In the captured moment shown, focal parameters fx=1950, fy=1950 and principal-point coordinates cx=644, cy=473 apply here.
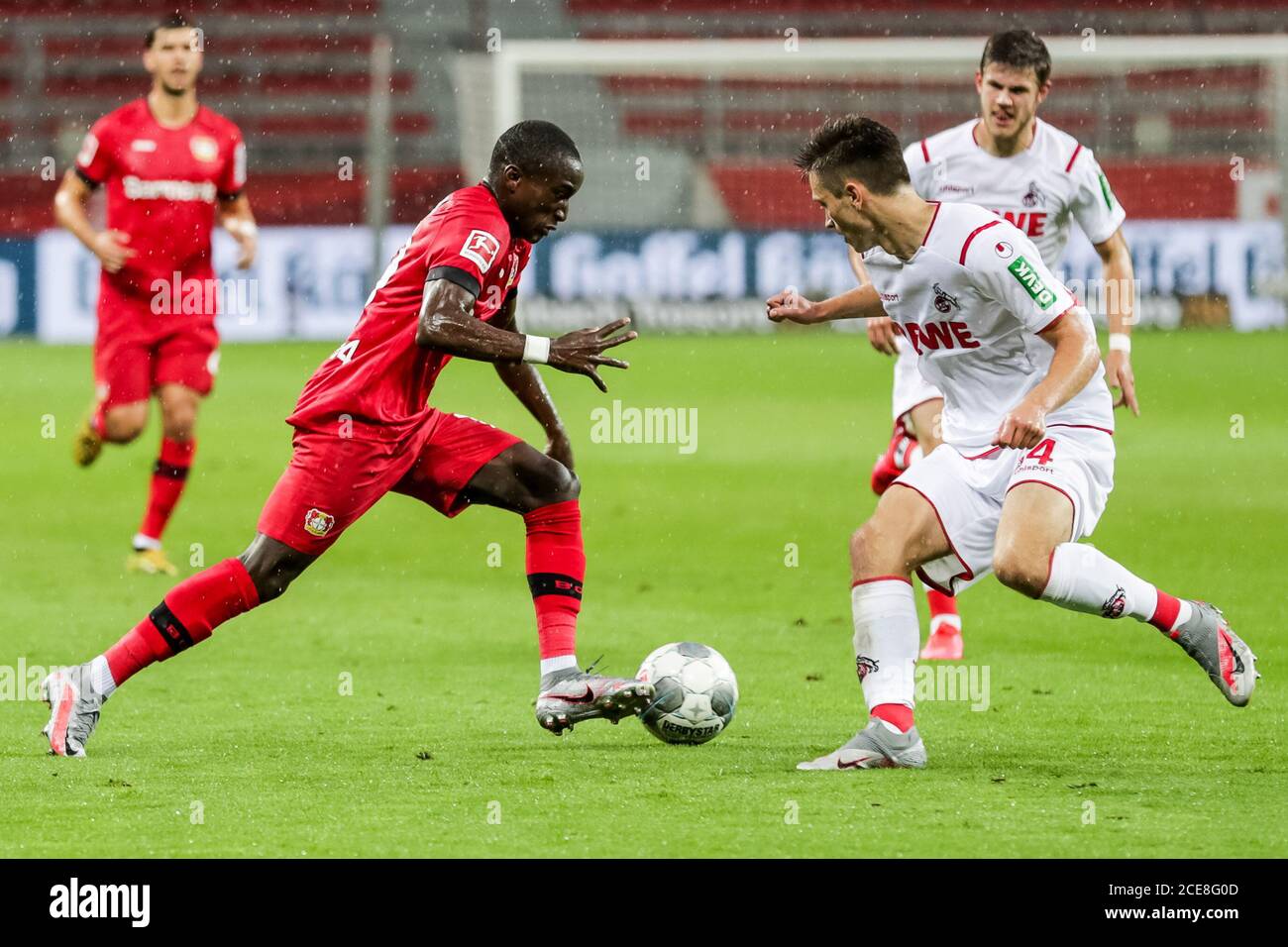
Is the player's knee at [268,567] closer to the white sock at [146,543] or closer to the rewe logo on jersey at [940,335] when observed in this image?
the rewe logo on jersey at [940,335]

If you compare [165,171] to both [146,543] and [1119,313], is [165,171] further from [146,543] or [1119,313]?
[1119,313]

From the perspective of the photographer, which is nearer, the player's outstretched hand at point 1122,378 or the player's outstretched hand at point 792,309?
the player's outstretched hand at point 792,309

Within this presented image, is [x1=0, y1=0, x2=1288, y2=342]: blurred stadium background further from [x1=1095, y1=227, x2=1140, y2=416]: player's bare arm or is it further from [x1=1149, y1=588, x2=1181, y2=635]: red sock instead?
[x1=1149, y1=588, x2=1181, y2=635]: red sock

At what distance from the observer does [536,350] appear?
5.19m

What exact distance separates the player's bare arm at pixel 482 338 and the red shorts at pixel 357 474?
518 millimetres

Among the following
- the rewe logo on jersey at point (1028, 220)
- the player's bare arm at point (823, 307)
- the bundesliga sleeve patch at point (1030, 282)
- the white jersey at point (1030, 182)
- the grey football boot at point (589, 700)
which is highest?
the white jersey at point (1030, 182)

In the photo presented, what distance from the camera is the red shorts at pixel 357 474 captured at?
551 centimetres

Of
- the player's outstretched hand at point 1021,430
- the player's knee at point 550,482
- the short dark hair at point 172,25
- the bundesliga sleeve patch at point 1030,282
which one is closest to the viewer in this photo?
the player's outstretched hand at point 1021,430

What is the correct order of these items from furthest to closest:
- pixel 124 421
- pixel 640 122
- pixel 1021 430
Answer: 1. pixel 640 122
2. pixel 124 421
3. pixel 1021 430

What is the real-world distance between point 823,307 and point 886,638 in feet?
3.59

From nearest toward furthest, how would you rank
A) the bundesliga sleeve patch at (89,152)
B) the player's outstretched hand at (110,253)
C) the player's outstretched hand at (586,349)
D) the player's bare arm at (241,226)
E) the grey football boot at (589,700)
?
the player's outstretched hand at (586,349) → the grey football boot at (589,700) → the player's outstretched hand at (110,253) → the player's bare arm at (241,226) → the bundesliga sleeve patch at (89,152)

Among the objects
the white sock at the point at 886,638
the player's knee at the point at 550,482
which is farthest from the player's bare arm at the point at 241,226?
the white sock at the point at 886,638

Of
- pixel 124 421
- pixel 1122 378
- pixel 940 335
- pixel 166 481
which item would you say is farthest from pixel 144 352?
pixel 940 335

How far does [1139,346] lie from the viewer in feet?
70.8
